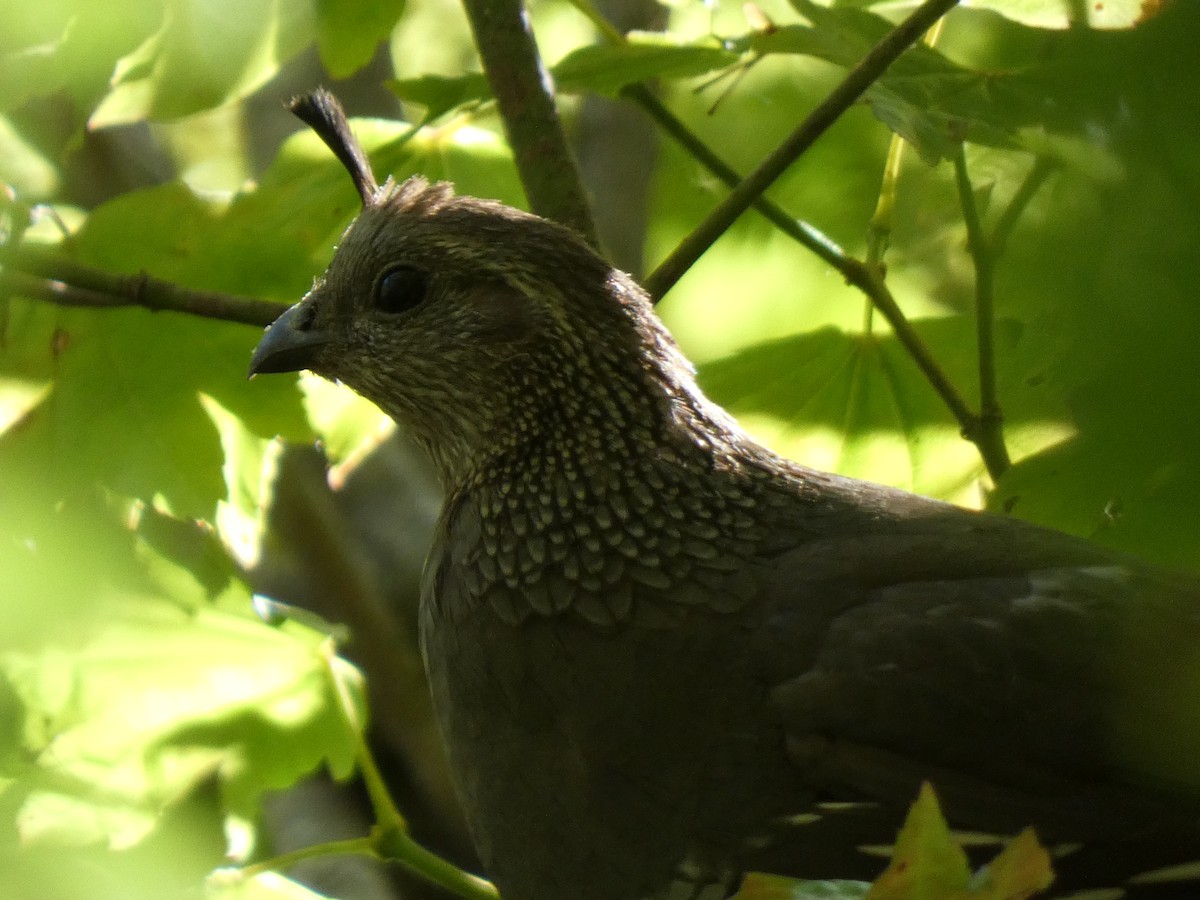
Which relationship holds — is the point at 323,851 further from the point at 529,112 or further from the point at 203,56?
the point at 203,56

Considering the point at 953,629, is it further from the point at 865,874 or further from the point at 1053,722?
the point at 865,874

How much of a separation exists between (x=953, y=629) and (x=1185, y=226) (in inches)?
58.2

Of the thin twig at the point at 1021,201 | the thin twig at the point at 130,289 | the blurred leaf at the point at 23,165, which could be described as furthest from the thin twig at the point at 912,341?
the blurred leaf at the point at 23,165

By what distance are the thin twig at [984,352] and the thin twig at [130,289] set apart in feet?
4.06

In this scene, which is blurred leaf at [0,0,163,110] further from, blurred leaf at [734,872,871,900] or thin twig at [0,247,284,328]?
blurred leaf at [734,872,871,900]

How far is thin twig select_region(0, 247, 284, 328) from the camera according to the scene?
2.59 metres

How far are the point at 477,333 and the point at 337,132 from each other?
1.74 ft

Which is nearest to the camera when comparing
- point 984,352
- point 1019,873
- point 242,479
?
point 1019,873

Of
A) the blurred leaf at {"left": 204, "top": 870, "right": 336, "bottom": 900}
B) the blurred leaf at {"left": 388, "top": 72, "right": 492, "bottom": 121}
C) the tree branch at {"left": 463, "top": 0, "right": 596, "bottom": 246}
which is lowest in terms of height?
the blurred leaf at {"left": 204, "top": 870, "right": 336, "bottom": 900}

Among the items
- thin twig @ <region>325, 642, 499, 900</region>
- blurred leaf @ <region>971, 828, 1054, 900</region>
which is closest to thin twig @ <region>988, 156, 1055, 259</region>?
blurred leaf @ <region>971, 828, 1054, 900</region>

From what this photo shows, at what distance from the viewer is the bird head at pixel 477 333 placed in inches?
102

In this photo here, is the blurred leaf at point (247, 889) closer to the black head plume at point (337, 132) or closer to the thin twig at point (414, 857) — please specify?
the thin twig at point (414, 857)

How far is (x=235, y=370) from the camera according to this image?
2.88 metres

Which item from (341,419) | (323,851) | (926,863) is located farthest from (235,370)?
(926,863)
